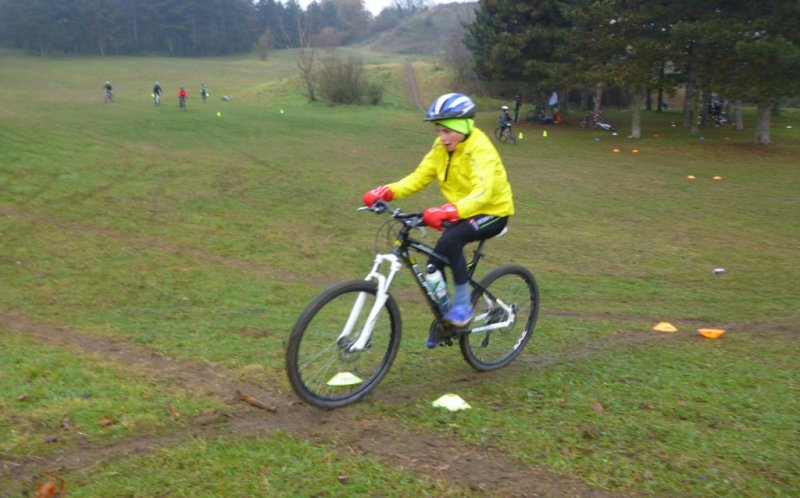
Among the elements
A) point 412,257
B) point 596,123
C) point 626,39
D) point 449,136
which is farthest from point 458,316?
point 596,123

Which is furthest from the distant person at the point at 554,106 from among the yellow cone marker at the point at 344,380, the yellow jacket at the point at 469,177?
the yellow cone marker at the point at 344,380

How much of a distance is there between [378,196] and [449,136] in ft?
2.33

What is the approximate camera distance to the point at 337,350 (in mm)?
4742

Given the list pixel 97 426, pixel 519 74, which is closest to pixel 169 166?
pixel 97 426

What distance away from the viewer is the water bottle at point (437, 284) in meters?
5.14

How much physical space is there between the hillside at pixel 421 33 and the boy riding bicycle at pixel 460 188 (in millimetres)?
119736

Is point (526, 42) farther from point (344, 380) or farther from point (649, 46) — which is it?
point (344, 380)

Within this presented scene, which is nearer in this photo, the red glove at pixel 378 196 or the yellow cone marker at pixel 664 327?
the red glove at pixel 378 196

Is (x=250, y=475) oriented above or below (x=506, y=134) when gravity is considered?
below

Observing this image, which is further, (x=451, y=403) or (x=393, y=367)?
(x=393, y=367)

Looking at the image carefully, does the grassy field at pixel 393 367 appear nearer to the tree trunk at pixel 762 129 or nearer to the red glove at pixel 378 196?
the red glove at pixel 378 196

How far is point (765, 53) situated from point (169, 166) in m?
21.7

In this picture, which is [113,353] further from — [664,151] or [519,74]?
[519,74]

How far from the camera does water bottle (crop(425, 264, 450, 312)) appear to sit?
16.9 ft
